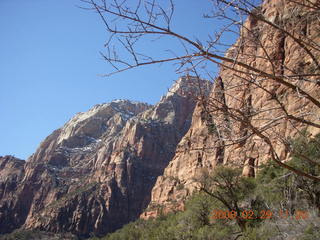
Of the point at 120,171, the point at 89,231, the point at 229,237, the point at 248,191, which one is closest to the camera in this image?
the point at 229,237

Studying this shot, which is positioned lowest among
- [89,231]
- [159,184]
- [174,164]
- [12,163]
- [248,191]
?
[89,231]

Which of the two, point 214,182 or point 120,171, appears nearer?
point 214,182

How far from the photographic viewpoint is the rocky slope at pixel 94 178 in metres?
75.1

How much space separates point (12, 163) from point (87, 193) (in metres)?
40.5

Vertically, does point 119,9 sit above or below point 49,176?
below

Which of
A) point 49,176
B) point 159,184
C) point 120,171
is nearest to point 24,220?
point 49,176

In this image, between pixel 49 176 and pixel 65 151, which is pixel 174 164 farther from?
pixel 65 151

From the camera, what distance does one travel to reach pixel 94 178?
284 feet

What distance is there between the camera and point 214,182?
2139cm

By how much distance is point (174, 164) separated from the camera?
54000mm

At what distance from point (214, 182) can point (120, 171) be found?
6210 cm

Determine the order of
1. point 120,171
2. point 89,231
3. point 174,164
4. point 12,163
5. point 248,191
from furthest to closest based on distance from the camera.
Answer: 1. point 12,163
2. point 120,171
3. point 89,231
4. point 174,164
5. point 248,191

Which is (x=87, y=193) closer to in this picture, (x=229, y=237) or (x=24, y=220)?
(x=24, y=220)

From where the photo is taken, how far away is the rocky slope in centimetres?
7512
